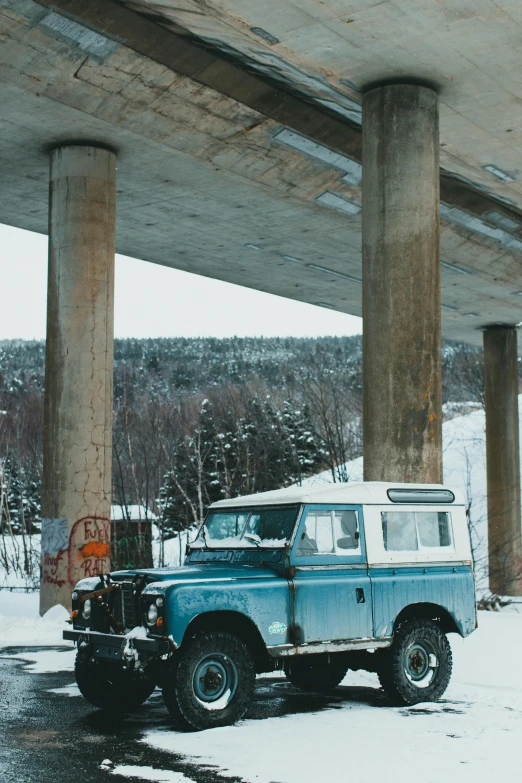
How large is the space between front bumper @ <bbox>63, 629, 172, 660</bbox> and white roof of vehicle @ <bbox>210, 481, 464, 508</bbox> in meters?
2.06

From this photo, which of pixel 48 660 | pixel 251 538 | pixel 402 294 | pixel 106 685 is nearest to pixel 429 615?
pixel 251 538

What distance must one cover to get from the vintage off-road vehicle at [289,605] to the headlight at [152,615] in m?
0.01

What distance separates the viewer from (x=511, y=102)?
15.5 m

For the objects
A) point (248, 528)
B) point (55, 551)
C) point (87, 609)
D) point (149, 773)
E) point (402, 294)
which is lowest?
point (149, 773)

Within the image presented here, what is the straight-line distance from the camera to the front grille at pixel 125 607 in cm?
900

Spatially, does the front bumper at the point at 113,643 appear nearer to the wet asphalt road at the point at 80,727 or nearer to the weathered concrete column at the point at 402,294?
the wet asphalt road at the point at 80,727

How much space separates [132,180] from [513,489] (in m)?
24.3

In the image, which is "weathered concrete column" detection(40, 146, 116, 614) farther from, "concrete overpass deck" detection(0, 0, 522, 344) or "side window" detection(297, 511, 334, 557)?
"side window" detection(297, 511, 334, 557)

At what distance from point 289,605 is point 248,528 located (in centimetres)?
112

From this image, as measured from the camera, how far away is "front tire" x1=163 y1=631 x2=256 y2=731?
838cm

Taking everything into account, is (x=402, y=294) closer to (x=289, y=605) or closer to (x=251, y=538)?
(x=251, y=538)

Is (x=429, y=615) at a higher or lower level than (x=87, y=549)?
lower

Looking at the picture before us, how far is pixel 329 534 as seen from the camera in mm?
9758

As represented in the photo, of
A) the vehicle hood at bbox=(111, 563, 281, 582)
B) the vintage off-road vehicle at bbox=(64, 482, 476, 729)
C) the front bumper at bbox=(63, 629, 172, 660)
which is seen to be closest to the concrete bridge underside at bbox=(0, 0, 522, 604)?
the vintage off-road vehicle at bbox=(64, 482, 476, 729)
